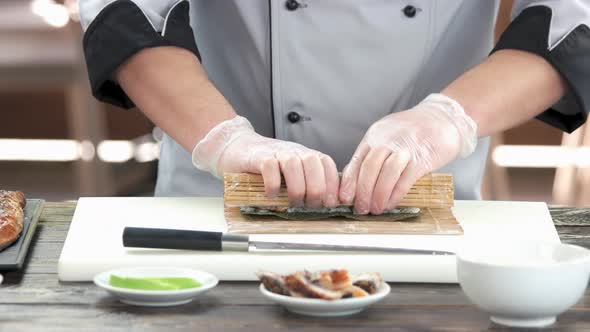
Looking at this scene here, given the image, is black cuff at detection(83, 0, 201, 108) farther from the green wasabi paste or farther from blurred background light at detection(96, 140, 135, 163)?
blurred background light at detection(96, 140, 135, 163)

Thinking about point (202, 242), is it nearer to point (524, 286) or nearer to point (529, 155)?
point (524, 286)

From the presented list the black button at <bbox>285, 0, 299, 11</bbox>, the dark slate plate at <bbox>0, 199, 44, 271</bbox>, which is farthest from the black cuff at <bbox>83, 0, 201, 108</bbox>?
the dark slate plate at <bbox>0, 199, 44, 271</bbox>

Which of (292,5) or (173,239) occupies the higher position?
(292,5)

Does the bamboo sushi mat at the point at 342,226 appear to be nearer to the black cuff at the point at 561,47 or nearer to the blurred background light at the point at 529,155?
the black cuff at the point at 561,47

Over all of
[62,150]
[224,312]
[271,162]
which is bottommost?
[62,150]

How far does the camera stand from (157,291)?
47.7 inches

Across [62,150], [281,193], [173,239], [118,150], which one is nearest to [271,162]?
[281,193]

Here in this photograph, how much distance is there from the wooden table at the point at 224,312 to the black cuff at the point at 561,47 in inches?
26.5

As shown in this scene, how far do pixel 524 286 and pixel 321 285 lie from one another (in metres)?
0.23

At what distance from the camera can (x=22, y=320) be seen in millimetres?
1193

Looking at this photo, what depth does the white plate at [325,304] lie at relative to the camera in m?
1.16

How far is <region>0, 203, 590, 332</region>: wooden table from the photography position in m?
1.17

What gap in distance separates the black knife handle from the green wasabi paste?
0.16 meters

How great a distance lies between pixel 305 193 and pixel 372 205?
0.11 meters
